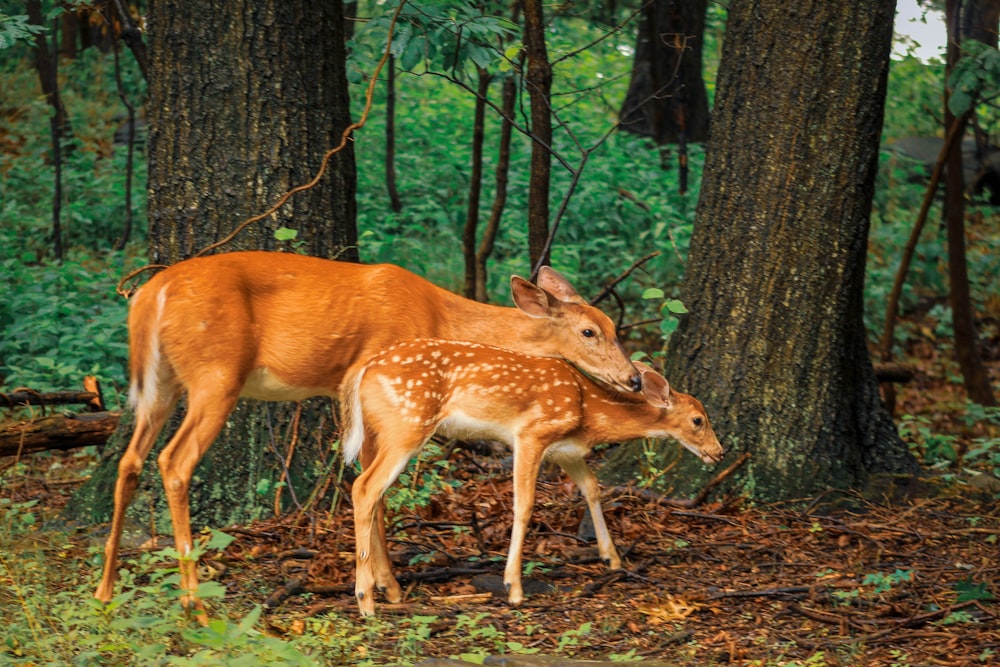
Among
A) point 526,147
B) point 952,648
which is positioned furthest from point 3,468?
point 526,147

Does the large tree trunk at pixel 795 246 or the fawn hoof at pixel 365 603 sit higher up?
the large tree trunk at pixel 795 246

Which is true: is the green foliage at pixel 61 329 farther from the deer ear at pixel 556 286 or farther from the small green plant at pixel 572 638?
the small green plant at pixel 572 638

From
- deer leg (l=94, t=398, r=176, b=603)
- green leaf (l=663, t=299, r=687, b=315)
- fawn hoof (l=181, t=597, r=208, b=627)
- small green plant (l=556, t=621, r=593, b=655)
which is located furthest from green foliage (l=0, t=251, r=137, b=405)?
small green plant (l=556, t=621, r=593, b=655)

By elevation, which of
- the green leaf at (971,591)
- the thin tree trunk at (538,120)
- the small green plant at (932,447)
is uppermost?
the thin tree trunk at (538,120)

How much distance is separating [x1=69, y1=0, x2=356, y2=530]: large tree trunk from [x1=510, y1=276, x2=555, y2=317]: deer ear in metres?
1.45

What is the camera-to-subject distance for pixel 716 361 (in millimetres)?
6820

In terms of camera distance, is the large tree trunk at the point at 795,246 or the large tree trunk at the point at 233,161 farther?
the large tree trunk at the point at 795,246

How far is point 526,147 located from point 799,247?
32.4ft

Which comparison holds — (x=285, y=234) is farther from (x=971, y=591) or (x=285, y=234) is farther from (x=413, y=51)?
(x=971, y=591)

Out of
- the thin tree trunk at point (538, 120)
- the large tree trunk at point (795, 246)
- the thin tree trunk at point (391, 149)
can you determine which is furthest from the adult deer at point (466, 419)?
the thin tree trunk at point (391, 149)

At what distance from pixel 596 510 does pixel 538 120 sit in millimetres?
3761

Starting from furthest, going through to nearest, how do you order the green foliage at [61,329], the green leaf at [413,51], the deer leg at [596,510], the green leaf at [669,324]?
1. the green foliage at [61,329]
2. the green leaf at [413,51]
3. the green leaf at [669,324]
4. the deer leg at [596,510]

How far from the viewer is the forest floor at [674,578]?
4.80 metres

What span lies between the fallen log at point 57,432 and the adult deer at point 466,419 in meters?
2.33
